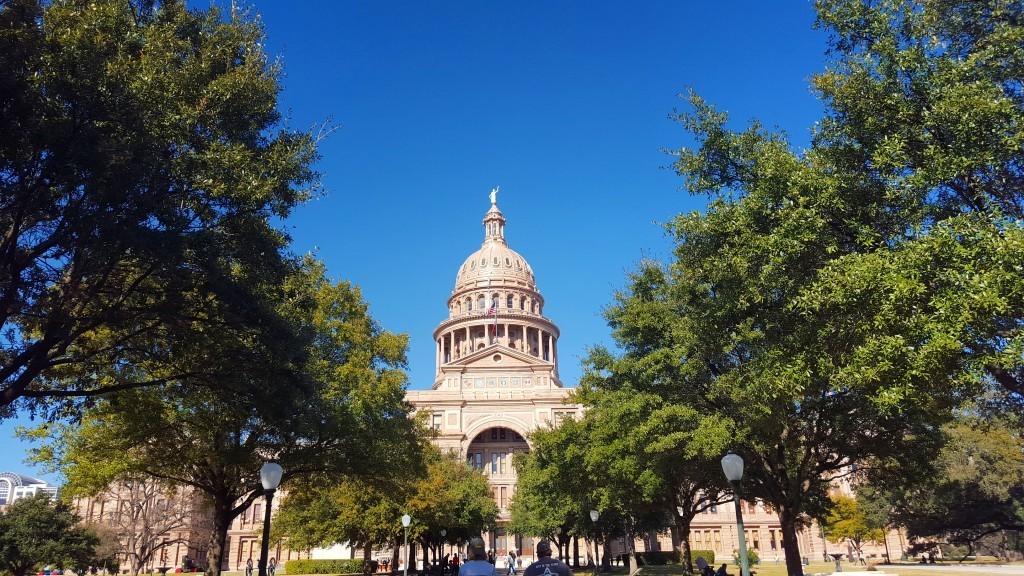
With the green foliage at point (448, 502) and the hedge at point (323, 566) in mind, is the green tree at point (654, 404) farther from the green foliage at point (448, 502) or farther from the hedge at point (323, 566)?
the hedge at point (323, 566)

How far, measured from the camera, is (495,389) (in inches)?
3460

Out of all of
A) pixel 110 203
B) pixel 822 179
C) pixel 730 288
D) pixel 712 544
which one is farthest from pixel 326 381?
pixel 712 544

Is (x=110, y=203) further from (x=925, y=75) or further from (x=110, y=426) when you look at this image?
(x=925, y=75)

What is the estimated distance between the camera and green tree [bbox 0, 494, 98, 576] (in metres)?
35.2

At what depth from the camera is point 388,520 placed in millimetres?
36281

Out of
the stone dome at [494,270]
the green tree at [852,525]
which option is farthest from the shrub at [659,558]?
the stone dome at [494,270]

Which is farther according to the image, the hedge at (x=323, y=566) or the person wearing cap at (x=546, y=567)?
the hedge at (x=323, y=566)

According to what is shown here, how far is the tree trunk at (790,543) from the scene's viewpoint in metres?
21.1

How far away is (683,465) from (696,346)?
4956mm

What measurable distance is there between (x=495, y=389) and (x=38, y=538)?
57.1 meters

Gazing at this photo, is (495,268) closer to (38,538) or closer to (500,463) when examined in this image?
(500,463)

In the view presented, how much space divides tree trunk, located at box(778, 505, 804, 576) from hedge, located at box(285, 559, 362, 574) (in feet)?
158

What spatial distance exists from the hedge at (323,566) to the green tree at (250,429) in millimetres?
40010

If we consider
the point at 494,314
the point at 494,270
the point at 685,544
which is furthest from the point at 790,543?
the point at 494,270
